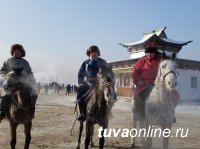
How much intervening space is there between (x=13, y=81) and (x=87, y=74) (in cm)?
209

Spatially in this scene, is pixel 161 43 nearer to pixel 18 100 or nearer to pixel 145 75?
pixel 145 75

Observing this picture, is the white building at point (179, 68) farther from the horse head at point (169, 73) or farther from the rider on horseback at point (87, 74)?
the horse head at point (169, 73)

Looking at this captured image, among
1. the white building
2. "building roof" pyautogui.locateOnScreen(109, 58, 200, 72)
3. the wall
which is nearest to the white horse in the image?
the white building

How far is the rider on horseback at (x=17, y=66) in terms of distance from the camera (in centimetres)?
743

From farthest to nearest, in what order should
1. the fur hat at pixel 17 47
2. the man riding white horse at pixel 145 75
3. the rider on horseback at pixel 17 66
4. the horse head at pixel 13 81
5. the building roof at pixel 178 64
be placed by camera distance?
the building roof at pixel 178 64
the man riding white horse at pixel 145 75
the fur hat at pixel 17 47
the rider on horseback at pixel 17 66
the horse head at pixel 13 81

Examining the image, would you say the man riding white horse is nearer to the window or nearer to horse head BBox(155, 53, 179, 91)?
horse head BBox(155, 53, 179, 91)

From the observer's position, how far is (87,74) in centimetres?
827

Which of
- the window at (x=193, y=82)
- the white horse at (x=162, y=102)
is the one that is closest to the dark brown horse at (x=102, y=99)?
the white horse at (x=162, y=102)

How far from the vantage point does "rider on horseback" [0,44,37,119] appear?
24.4 ft

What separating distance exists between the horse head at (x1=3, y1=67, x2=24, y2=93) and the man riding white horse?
3.06 metres

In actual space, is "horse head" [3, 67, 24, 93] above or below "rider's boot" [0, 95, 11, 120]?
above

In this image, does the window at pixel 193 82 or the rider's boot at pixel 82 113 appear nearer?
the rider's boot at pixel 82 113

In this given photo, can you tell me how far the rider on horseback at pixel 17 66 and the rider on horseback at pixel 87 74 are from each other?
132 cm

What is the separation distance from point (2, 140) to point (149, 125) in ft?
16.3
